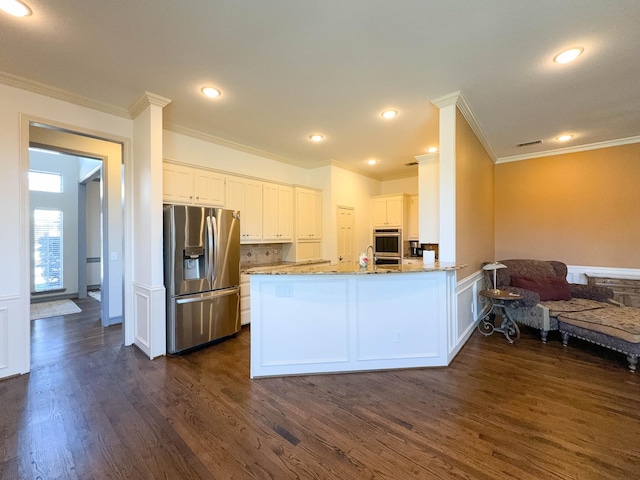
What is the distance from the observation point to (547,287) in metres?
4.05

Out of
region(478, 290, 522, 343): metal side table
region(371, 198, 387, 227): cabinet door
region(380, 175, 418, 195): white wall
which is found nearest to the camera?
region(478, 290, 522, 343): metal side table

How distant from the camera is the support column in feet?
10.6

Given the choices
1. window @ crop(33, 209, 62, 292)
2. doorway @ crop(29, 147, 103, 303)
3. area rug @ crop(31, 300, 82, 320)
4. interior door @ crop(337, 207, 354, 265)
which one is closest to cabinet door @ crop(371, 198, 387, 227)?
interior door @ crop(337, 207, 354, 265)

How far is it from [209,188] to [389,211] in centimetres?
402

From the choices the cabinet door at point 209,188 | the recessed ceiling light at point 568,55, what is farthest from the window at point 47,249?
the recessed ceiling light at point 568,55

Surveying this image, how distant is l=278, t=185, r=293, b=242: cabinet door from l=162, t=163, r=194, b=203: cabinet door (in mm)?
1611

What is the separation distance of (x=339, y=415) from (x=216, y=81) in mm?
3249

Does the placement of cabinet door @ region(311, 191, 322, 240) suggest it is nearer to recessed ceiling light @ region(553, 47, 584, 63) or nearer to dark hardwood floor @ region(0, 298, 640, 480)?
dark hardwood floor @ region(0, 298, 640, 480)

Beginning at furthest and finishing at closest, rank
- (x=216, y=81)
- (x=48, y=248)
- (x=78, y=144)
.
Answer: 1. (x=48, y=248)
2. (x=78, y=144)
3. (x=216, y=81)

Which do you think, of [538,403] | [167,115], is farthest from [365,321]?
[167,115]

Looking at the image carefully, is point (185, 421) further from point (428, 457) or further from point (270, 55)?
point (270, 55)

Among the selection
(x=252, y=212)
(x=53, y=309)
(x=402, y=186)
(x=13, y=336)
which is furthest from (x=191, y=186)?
(x=402, y=186)

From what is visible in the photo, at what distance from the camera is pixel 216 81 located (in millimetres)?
2842

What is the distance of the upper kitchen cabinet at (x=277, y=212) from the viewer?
4.89 meters
